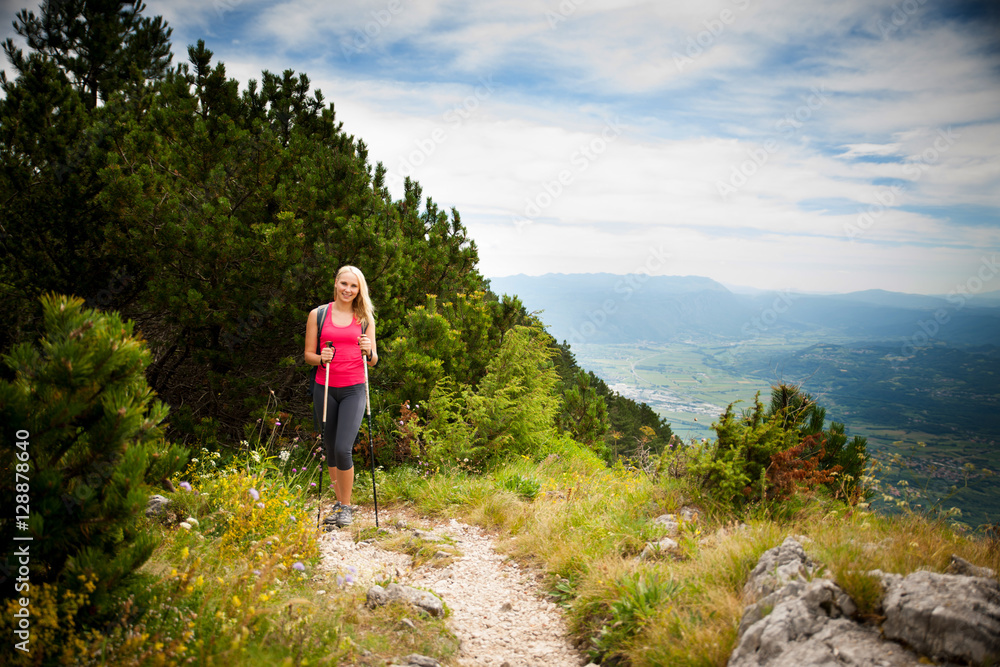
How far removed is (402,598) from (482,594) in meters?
0.92

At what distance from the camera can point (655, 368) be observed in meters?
168

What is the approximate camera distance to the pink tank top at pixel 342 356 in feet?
16.3

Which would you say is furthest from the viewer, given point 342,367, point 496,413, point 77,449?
point 496,413

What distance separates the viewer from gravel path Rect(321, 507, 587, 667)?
3.34m

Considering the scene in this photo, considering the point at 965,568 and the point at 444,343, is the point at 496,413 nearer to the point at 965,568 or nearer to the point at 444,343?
the point at 444,343

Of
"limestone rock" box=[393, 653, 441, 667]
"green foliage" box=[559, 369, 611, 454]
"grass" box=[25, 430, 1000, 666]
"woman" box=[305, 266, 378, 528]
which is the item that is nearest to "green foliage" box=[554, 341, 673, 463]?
"green foliage" box=[559, 369, 611, 454]

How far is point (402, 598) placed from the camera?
11.4ft

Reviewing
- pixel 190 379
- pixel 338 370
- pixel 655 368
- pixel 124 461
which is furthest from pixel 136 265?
pixel 655 368

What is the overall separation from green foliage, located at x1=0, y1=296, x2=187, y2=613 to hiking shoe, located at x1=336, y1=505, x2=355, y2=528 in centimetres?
312

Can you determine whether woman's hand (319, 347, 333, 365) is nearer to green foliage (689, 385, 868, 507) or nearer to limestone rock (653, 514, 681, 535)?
limestone rock (653, 514, 681, 535)

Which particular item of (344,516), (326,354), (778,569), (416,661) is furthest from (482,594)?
(326,354)

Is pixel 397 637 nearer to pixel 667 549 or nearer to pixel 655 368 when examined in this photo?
pixel 667 549

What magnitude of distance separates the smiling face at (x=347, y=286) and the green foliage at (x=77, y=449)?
2.93m

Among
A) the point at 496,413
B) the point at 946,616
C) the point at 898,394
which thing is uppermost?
the point at 946,616
